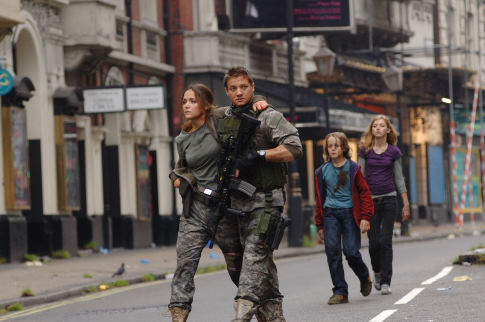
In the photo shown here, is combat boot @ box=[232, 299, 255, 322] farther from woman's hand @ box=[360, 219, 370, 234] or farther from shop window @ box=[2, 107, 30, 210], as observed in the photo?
shop window @ box=[2, 107, 30, 210]

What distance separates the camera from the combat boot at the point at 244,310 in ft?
30.4

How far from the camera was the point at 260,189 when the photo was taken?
31.5 ft

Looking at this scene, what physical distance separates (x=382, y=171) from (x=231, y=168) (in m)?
5.46

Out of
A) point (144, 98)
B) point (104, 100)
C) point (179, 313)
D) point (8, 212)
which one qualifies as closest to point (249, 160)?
point (179, 313)

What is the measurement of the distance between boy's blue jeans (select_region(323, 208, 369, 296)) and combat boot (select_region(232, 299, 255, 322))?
4.39 meters

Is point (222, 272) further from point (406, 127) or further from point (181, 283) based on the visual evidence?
point (406, 127)

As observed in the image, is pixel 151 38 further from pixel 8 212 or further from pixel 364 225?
pixel 364 225

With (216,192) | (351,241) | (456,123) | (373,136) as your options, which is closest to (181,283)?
(216,192)

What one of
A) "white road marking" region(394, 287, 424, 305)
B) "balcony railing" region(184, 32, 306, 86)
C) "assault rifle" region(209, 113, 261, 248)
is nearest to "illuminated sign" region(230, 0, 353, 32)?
"balcony railing" region(184, 32, 306, 86)

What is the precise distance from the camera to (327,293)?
1588cm

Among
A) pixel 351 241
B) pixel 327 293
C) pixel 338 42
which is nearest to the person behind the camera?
pixel 351 241

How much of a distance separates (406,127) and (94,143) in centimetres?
2577

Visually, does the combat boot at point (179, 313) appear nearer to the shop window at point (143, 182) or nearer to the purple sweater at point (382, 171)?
Result: the purple sweater at point (382, 171)

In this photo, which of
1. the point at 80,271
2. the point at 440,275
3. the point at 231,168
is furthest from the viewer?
the point at 80,271
